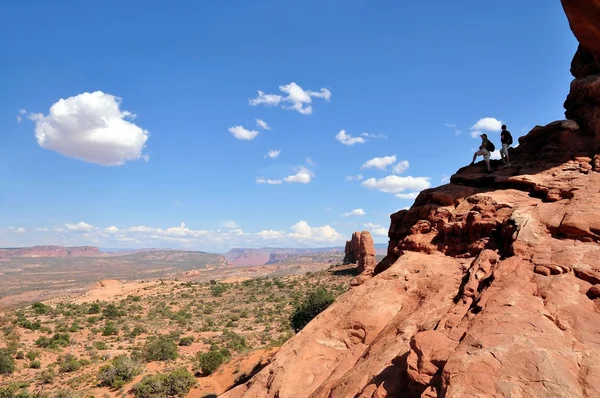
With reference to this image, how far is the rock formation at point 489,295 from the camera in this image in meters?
5.90

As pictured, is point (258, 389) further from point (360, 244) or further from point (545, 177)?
point (360, 244)

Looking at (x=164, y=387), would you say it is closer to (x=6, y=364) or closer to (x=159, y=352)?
(x=159, y=352)

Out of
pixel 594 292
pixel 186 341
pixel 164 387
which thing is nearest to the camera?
pixel 594 292

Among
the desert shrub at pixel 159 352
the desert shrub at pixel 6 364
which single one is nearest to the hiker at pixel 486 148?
the desert shrub at pixel 159 352

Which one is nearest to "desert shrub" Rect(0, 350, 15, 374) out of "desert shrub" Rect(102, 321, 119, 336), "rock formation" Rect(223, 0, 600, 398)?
"desert shrub" Rect(102, 321, 119, 336)

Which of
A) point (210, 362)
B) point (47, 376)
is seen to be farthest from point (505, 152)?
point (47, 376)

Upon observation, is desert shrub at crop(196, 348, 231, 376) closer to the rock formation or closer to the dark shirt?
the rock formation

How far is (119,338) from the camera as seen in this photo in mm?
41062

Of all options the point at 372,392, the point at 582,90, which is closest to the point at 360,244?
the point at 582,90

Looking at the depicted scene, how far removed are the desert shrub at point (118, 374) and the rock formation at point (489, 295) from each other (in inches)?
733

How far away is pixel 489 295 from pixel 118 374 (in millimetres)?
27999

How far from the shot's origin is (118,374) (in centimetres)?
2684

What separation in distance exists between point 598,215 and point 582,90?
7.76m

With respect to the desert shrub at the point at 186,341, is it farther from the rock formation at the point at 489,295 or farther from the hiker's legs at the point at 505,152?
the hiker's legs at the point at 505,152
